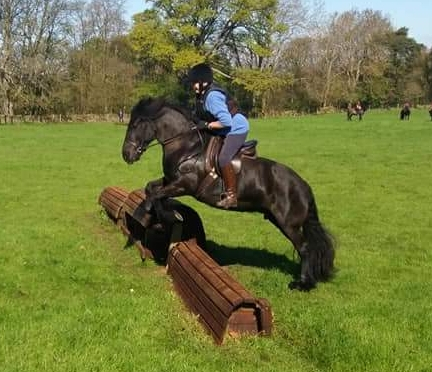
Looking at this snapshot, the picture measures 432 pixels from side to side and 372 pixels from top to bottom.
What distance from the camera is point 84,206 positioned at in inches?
668

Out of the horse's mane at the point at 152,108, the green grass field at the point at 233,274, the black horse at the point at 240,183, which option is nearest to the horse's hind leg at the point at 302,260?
the black horse at the point at 240,183

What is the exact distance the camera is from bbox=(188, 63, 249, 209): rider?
905 centimetres

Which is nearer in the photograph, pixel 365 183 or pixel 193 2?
pixel 365 183

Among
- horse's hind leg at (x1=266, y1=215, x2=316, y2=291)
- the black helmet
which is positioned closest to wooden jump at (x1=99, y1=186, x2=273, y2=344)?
horse's hind leg at (x1=266, y1=215, x2=316, y2=291)

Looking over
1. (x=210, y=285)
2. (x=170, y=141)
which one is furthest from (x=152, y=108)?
(x=210, y=285)

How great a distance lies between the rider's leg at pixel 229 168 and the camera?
29.7 ft

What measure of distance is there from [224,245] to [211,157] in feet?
12.1

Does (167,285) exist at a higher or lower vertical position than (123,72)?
lower

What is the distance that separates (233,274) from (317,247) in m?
1.67

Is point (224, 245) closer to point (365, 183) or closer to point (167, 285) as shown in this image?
point (167, 285)

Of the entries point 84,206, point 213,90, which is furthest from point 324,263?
point 84,206

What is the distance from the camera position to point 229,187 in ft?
29.7

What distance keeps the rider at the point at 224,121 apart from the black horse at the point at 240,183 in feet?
0.51

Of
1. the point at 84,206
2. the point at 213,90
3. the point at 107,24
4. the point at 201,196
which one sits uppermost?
the point at 107,24
